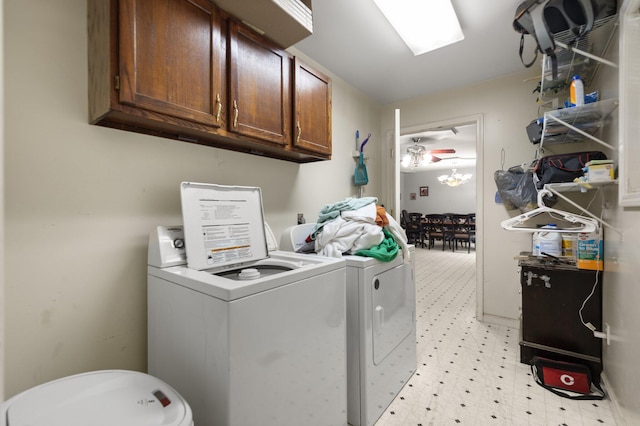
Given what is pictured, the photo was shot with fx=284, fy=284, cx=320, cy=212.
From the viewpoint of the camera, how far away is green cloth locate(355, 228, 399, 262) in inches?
61.4

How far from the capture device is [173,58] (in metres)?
1.21

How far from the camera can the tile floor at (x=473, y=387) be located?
156 cm

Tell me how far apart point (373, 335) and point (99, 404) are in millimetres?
1170

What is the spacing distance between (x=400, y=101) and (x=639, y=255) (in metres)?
2.64

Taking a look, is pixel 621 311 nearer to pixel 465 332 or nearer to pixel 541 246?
pixel 541 246

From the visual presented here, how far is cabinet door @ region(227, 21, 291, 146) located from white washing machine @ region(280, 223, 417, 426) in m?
0.87

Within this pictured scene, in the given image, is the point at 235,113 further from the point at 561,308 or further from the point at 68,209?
the point at 561,308

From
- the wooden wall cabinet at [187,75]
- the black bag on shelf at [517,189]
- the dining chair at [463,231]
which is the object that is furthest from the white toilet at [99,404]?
the dining chair at [463,231]

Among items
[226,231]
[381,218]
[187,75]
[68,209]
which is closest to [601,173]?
[381,218]

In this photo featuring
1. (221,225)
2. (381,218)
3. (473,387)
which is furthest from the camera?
(473,387)

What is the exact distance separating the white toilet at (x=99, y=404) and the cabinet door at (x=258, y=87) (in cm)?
115

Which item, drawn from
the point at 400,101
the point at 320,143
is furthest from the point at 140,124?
the point at 400,101

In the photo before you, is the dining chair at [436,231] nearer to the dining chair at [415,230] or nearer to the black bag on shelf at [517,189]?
the dining chair at [415,230]

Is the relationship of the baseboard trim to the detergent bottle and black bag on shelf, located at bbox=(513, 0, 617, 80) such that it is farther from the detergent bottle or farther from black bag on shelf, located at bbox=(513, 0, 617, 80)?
black bag on shelf, located at bbox=(513, 0, 617, 80)
